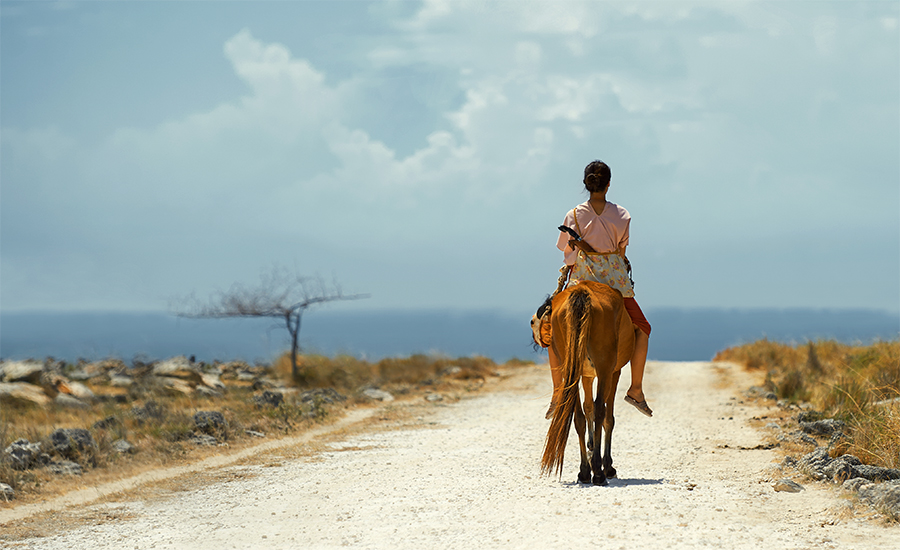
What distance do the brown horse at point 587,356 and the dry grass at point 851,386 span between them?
2.97 meters

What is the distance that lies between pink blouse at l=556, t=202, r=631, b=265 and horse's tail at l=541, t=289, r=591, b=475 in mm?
686

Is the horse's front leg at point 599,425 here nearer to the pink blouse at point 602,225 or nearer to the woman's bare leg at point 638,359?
the woman's bare leg at point 638,359

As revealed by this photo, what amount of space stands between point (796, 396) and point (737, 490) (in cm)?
932

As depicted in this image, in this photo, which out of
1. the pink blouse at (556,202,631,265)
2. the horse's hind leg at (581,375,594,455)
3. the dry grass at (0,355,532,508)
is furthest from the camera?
the dry grass at (0,355,532,508)

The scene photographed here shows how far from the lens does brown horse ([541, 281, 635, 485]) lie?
25.6ft

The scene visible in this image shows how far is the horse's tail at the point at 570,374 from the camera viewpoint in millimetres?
7777

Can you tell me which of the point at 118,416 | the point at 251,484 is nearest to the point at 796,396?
the point at 251,484

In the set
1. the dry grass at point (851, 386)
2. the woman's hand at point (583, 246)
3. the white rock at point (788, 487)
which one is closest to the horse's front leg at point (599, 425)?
the woman's hand at point (583, 246)

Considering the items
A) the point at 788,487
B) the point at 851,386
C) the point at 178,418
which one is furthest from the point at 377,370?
the point at 788,487

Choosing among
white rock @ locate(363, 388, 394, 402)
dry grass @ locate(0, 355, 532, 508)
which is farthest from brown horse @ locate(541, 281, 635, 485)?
white rock @ locate(363, 388, 394, 402)

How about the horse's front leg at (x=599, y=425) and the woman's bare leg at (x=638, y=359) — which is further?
the woman's bare leg at (x=638, y=359)

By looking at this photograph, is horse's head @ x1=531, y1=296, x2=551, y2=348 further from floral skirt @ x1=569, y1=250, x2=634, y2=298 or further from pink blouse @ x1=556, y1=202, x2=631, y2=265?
pink blouse @ x1=556, y1=202, x2=631, y2=265

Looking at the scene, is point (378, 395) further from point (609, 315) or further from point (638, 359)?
point (609, 315)

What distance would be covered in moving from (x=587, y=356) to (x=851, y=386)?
26.0 feet
